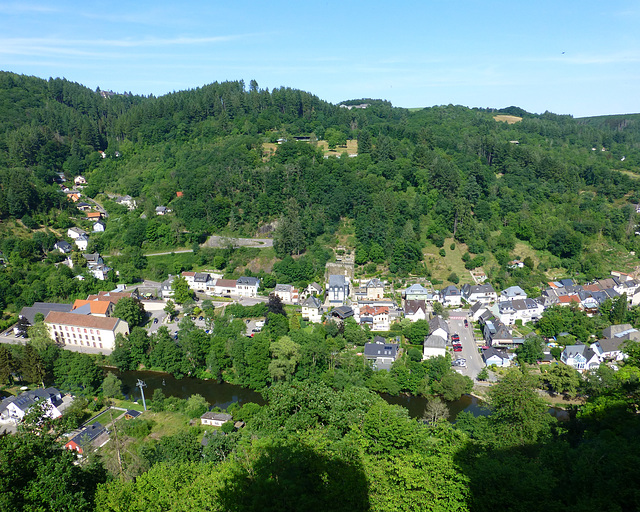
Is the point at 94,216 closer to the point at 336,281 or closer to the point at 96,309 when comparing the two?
the point at 96,309

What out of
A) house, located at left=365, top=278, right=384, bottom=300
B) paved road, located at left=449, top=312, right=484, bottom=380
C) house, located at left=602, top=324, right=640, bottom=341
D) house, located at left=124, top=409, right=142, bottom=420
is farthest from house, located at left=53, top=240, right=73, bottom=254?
house, located at left=602, top=324, right=640, bottom=341

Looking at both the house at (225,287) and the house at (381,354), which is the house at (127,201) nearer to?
the house at (225,287)

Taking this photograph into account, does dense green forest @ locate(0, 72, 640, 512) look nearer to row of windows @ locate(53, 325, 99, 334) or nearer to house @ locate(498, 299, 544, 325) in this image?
row of windows @ locate(53, 325, 99, 334)

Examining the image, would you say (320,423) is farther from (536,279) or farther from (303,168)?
(303,168)

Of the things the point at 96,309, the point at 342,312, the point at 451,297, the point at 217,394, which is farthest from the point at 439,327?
the point at 96,309

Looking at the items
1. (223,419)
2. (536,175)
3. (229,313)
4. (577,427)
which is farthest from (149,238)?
(536,175)

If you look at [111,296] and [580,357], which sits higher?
[111,296]
